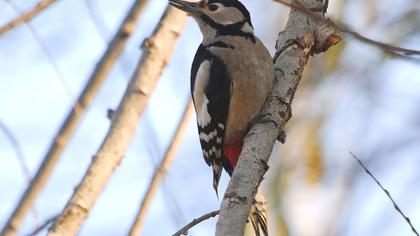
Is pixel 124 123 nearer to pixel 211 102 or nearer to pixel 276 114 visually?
pixel 276 114

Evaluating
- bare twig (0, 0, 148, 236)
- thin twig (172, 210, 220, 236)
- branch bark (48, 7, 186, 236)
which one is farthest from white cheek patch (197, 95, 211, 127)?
thin twig (172, 210, 220, 236)

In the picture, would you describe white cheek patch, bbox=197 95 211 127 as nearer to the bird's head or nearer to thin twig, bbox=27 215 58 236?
the bird's head

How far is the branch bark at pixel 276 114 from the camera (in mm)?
2525

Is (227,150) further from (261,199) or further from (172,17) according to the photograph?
(172,17)

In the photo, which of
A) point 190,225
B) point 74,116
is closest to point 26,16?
point 74,116

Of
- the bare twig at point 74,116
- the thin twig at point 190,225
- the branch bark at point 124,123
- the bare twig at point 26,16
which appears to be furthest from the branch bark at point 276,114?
the bare twig at point 26,16

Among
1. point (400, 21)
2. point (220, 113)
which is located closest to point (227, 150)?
point (220, 113)

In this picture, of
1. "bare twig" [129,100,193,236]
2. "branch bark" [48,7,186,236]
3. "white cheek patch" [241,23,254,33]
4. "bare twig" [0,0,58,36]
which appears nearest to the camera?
"bare twig" [0,0,58,36]

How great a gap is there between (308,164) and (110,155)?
2.74 meters

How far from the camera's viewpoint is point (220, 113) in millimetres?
4105

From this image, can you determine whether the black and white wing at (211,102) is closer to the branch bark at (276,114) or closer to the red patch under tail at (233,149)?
the red patch under tail at (233,149)

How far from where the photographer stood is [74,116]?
2.80 meters

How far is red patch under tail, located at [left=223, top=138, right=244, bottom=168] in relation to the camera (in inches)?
160

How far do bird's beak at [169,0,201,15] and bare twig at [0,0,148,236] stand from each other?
40 cm
